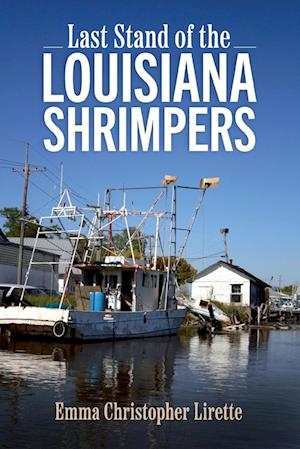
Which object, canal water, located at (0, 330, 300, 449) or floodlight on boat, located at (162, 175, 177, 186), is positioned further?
floodlight on boat, located at (162, 175, 177, 186)

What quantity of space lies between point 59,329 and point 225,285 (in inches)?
1615

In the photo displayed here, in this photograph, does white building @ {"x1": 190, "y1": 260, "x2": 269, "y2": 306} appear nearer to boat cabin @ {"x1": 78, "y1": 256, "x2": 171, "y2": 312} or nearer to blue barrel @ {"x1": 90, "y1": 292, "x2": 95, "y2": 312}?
boat cabin @ {"x1": 78, "y1": 256, "x2": 171, "y2": 312}

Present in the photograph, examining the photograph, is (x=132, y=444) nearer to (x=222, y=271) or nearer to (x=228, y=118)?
(x=228, y=118)

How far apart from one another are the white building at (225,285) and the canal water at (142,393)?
37832mm

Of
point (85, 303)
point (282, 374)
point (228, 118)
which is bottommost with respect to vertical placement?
point (282, 374)

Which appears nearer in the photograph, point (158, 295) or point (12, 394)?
point (12, 394)

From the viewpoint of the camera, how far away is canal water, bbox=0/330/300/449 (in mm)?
10930

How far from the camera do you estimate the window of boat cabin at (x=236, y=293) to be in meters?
65.2

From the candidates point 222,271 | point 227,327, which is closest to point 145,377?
point 227,327

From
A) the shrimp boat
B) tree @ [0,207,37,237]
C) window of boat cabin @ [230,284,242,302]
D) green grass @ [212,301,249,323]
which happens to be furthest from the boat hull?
tree @ [0,207,37,237]

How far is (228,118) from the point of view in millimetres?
17516

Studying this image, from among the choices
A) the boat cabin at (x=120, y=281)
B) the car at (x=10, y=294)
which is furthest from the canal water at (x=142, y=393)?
the boat cabin at (x=120, y=281)

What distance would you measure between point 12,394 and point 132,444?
14.8 ft

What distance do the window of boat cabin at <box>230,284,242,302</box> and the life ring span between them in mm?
40963
